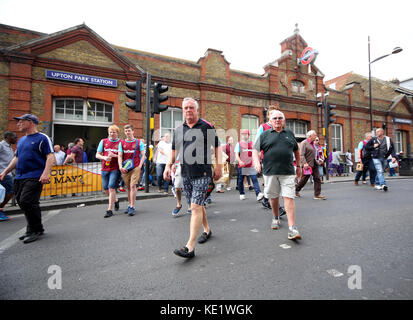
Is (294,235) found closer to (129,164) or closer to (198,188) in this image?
(198,188)

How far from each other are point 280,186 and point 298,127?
14586mm

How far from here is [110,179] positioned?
4812 mm

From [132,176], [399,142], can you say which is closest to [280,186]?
[132,176]

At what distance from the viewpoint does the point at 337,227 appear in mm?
3525

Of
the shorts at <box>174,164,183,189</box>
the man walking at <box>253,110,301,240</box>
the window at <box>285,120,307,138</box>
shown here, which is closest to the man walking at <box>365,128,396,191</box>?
the man walking at <box>253,110,301,240</box>

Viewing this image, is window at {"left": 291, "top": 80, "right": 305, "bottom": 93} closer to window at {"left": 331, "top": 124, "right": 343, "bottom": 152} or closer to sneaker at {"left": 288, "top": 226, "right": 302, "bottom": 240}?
window at {"left": 331, "top": 124, "right": 343, "bottom": 152}

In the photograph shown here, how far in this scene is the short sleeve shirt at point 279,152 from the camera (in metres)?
3.21

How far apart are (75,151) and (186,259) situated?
7173 millimetres

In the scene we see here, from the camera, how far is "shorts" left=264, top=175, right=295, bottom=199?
3152 millimetres

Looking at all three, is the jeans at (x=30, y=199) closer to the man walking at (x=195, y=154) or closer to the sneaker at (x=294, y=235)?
the man walking at (x=195, y=154)

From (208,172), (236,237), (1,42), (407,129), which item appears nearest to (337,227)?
(236,237)

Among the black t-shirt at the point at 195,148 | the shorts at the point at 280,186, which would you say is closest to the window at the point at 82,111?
the black t-shirt at the point at 195,148

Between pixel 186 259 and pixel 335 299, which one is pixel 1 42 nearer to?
pixel 186 259

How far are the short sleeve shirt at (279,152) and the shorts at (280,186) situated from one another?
0.09 m
